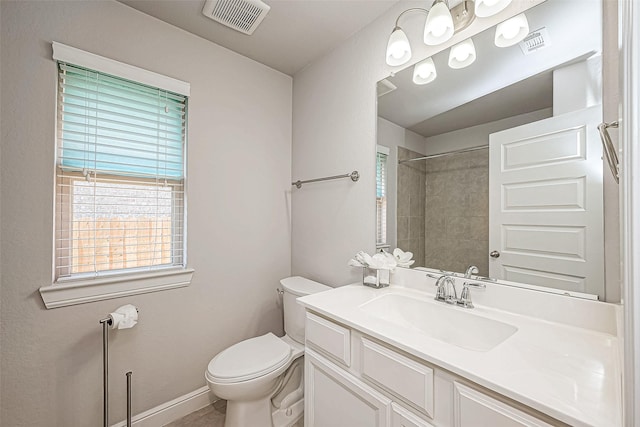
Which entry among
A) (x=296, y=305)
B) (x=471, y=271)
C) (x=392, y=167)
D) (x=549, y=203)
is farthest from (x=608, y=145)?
(x=296, y=305)

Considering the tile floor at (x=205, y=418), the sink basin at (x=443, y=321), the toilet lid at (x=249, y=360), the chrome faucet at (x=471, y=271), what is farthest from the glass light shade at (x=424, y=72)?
the tile floor at (x=205, y=418)

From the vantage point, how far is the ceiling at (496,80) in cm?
94

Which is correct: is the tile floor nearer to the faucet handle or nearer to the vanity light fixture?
the faucet handle

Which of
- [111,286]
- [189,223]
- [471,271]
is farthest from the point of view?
[189,223]

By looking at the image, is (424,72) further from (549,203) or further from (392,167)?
(549,203)

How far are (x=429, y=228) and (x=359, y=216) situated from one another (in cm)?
43

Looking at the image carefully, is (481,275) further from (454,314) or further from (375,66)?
(375,66)

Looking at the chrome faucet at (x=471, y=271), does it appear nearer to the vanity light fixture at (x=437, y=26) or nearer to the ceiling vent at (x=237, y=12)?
the vanity light fixture at (x=437, y=26)

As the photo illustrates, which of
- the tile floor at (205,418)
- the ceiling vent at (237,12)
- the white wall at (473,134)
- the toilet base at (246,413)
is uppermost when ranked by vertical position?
the ceiling vent at (237,12)

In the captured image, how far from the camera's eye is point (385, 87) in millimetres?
1521

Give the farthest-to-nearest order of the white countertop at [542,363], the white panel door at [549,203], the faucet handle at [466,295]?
the faucet handle at [466,295] → the white panel door at [549,203] → the white countertop at [542,363]

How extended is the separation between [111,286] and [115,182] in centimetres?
56

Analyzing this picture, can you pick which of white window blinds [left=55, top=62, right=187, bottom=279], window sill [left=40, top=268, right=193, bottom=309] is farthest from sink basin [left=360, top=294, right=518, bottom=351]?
white window blinds [left=55, top=62, right=187, bottom=279]

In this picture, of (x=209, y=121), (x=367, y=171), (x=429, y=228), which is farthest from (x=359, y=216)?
(x=209, y=121)
